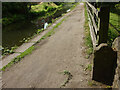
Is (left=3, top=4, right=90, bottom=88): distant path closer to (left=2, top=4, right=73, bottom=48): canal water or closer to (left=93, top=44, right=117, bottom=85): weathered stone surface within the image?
(left=93, top=44, right=117, bottom=85): weathered stone surface

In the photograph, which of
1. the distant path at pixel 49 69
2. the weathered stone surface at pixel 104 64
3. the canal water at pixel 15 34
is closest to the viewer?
the weathered stone surface at pixel 104 64

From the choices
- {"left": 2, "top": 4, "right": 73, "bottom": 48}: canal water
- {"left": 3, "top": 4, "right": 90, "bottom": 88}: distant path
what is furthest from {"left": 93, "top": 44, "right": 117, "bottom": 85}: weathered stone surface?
{"left": 2, "top": 4, "right": 73, "bottom": 48}: canal water

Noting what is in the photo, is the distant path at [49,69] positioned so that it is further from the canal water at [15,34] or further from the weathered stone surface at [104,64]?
the canal water at [15,34]

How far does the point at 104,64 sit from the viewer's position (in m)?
2.68

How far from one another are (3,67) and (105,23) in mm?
4136

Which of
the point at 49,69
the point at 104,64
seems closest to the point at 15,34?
the point at 49,69

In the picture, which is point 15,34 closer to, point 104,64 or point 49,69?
point 49,69

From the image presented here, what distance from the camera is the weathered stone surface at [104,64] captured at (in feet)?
8.19

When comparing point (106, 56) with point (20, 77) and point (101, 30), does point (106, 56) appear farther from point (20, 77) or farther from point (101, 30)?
point (20, 77)

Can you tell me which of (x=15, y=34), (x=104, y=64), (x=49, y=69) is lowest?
(x=49, y=69)

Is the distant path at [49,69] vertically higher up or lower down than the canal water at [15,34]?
lower down

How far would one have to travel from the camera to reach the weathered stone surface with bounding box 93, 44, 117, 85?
2.50 metres

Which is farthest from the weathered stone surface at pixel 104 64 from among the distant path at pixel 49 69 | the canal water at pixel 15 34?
the canal water at pixel 15 34

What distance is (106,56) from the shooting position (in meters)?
2.56
